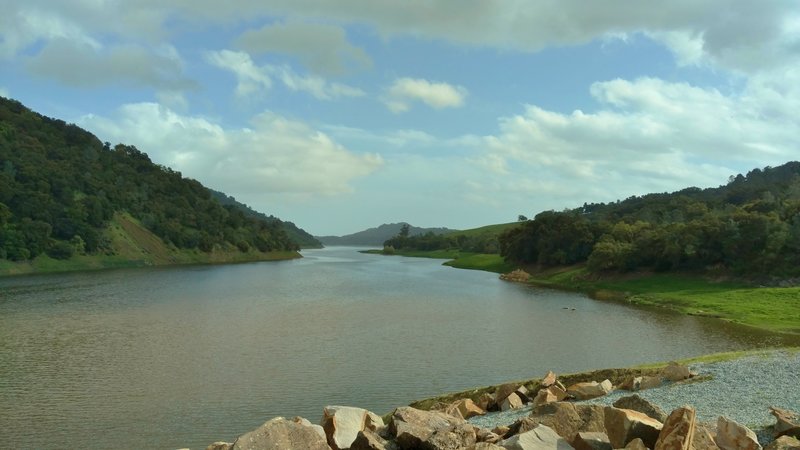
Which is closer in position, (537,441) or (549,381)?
(537,441)

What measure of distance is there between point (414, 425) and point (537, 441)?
2.80 m

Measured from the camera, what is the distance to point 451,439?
1352cm

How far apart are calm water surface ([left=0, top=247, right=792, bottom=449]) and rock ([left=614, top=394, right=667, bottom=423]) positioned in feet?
42.4

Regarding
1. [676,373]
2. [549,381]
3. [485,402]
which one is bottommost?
[485,402]

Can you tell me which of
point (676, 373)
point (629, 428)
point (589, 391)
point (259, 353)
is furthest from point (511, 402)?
point (259, 353)

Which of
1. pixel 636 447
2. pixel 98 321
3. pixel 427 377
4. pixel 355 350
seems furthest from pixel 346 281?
pixel 636 447

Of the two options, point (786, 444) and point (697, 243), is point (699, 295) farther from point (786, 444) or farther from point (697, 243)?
point (786, 444)

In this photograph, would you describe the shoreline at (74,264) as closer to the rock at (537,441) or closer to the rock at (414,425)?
the rock at (414,425)

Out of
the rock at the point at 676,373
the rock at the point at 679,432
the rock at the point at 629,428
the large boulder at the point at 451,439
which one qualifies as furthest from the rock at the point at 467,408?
the rock at the point at 679,432

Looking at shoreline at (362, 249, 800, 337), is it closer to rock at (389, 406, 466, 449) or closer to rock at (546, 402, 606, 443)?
rock at (546, 402, 606, 443)

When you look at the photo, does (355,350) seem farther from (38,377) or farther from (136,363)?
(38,377)

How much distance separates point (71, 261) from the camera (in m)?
137

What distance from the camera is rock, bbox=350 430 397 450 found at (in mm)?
13555

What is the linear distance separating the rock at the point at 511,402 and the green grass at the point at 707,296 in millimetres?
36485
